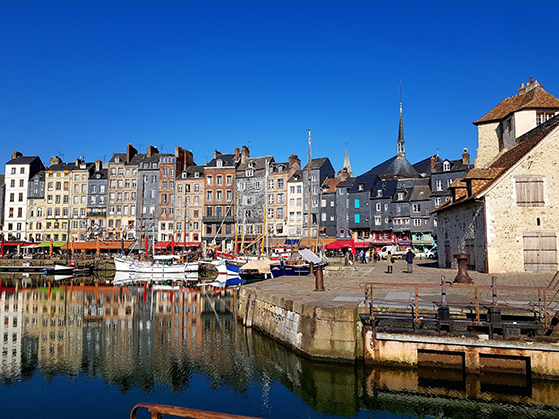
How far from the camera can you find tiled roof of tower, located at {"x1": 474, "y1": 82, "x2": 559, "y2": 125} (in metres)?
28.6

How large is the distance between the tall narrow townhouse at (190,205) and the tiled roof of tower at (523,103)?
152 feet

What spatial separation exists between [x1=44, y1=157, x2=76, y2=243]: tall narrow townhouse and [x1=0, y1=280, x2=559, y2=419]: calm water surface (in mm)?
56185

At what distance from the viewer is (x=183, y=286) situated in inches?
1630

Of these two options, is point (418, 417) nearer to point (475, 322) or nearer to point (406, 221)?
point (475, 322)

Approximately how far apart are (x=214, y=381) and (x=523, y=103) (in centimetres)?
2805

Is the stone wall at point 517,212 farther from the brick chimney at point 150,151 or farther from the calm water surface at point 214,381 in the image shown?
the brick chimney at point 150,151

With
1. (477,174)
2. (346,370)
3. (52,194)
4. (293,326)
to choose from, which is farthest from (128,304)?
(52,194)

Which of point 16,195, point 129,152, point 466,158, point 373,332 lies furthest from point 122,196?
point 373,332

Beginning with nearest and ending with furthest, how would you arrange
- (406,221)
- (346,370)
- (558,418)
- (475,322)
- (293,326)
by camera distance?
(558,418) → (475,322) → (346,370) → (293,326) → (406,221)

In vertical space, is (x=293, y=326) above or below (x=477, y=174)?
below

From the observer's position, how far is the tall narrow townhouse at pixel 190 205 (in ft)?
231

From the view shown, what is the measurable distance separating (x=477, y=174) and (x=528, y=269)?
596cm

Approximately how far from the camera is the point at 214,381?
1335 centimetres

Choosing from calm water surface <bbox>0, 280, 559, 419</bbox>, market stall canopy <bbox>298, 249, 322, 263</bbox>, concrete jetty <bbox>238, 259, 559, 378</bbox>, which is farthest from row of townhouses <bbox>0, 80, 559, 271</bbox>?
concrete jetty <bbox>238, 259, 559, 378</bbox>
